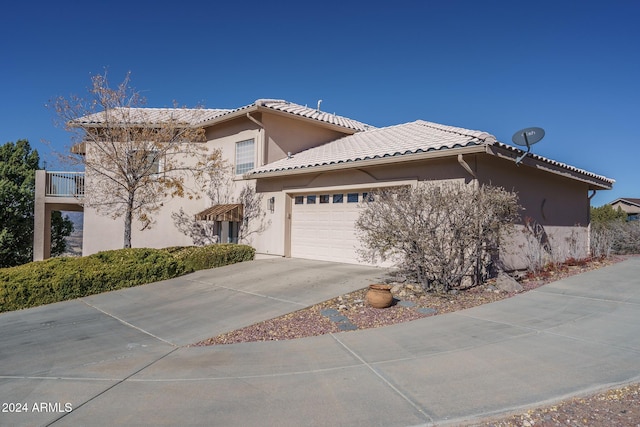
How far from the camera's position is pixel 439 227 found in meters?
7.81

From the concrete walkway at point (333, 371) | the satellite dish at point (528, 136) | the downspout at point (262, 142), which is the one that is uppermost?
the downspout at point (262, 142)

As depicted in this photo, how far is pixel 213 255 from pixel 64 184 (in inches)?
378

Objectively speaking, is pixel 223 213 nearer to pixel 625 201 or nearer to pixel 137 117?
pixel 137 117

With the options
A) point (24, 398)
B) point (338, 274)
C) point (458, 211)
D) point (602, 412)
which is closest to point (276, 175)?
point (338, 274)

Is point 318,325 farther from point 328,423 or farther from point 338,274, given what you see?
point 338,274

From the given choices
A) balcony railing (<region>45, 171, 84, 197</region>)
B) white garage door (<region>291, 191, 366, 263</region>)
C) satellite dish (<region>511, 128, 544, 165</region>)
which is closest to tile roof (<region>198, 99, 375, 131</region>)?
white garage door (<region>291, 191, 366, 263</region>)

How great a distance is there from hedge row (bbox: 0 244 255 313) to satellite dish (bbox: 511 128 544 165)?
29.8ft

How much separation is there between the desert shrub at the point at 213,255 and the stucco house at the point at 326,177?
0.98 m

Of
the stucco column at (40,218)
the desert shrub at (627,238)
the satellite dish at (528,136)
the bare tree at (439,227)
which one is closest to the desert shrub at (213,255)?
the bare tree at (439,227)

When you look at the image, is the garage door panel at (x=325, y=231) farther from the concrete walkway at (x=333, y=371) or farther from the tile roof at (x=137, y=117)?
the concrete walkway at (x=333, y=371)

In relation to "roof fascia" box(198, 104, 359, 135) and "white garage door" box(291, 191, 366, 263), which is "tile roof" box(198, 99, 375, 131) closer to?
"roof fascia" box(198, 104, 359, 135)

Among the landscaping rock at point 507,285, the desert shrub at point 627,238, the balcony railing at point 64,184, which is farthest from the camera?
the balcony railing at point 64,184

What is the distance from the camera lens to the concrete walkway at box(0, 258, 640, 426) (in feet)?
11.8

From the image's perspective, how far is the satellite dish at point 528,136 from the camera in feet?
28.4
